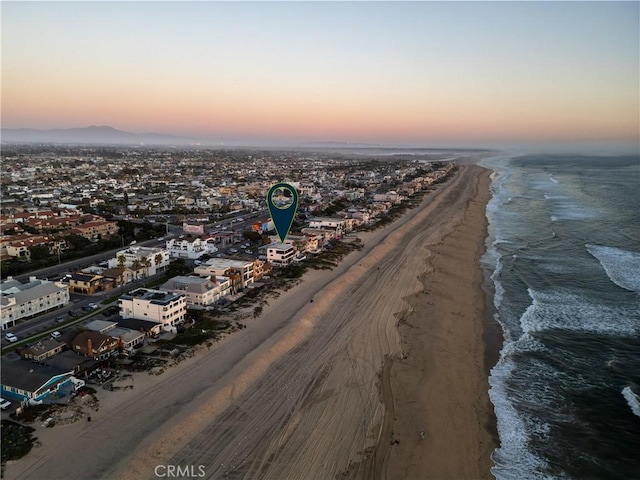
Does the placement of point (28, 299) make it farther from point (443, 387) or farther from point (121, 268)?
point (443, 387)

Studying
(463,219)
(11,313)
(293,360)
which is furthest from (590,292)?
(11,313)

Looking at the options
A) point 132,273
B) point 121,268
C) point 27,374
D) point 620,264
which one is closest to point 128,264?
point 132,273

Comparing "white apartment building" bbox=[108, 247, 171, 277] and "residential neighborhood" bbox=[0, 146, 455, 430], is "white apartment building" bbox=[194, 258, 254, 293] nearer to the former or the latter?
"residential neighborhood" bbox=[0, 146, 455, 430]

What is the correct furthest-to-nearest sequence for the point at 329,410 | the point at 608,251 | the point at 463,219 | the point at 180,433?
the point at 463,219
the point at 608,251
the point at 329,410
the point at 180,433

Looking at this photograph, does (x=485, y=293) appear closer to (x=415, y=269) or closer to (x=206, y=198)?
(x=415, y=269)

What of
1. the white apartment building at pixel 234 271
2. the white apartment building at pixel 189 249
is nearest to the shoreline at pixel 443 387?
the white apartment building at pixel 234 271

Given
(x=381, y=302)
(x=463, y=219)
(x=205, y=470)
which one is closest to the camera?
(x=205, y=470)
